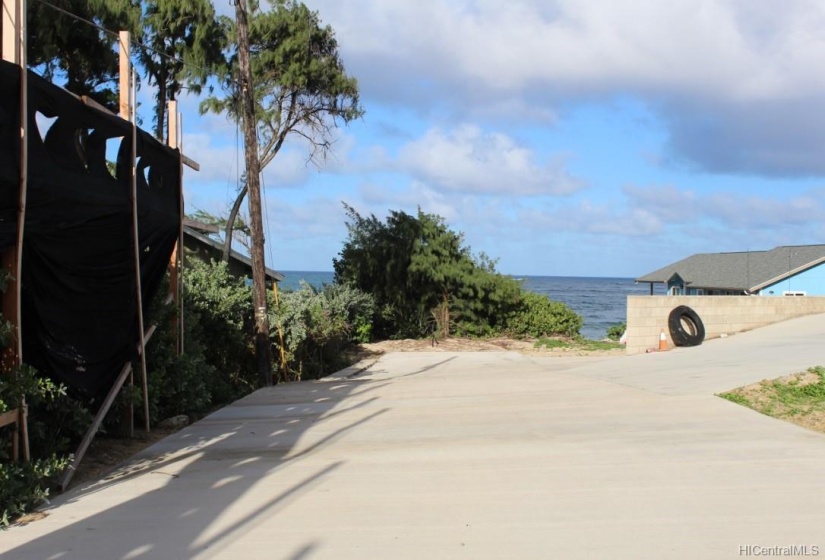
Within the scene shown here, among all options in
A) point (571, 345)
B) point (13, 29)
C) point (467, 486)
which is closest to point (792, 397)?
point (467, 486)

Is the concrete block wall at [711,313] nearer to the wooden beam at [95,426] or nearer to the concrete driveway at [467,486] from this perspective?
the concrete driveway at [467,486]

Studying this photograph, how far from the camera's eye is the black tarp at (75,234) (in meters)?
6.48

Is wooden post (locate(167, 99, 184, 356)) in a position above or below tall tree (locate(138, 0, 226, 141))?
below

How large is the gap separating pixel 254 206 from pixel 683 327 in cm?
A: 1152

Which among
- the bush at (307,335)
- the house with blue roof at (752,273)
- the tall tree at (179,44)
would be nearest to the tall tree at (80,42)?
the tall tree at (179,44)

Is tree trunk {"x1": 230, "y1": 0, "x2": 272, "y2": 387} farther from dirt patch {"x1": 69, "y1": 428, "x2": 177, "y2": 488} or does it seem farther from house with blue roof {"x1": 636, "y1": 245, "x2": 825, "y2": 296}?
house with blue roof {"x1": 636, "y1": 245, "x2": 825, "y2": 296}

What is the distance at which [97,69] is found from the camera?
856 inches

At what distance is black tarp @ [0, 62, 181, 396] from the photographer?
6.48 metres

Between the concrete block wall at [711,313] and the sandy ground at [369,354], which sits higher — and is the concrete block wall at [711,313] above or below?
above

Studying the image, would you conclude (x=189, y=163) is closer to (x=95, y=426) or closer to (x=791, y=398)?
(x=95, y=426)

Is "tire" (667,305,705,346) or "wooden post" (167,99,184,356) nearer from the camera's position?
"wooden post" (167,99,184,356)

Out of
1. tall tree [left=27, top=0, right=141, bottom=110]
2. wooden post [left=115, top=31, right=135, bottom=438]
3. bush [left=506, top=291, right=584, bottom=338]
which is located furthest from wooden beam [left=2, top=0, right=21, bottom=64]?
bush [left=506, top=291, right=584, bottom=338]

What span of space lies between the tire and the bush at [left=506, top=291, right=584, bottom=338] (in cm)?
906

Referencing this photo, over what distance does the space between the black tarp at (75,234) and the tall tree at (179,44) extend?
1861 cm
